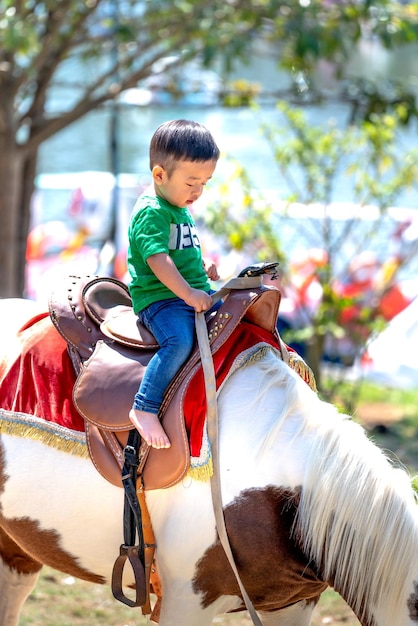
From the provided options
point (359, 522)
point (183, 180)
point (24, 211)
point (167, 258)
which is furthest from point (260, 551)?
point (24, 211)

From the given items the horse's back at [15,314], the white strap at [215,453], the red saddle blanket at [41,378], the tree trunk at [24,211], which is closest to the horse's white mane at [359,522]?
the white strap at [215,453]

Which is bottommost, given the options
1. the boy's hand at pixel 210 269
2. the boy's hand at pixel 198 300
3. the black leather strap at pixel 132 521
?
the black leather strap at pixel 132 521

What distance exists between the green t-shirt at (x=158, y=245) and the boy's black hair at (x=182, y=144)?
125 mm

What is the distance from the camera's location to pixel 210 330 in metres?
2.31

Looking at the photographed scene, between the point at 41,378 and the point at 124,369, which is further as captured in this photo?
the point at 41,378

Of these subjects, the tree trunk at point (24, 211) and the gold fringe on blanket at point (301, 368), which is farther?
the tree trunk at point (24, 211)

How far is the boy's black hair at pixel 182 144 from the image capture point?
2244 millimetres


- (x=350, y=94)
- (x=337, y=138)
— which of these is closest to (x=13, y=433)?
(x=337, y=138)

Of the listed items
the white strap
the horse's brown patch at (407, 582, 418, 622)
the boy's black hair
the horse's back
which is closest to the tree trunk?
the horse's back

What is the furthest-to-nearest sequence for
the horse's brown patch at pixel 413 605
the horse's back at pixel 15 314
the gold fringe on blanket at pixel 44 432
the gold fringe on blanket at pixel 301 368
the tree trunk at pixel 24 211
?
the tree trunk at pixel 24 211 < the horse's back at pixel 15 314 < the gold fringe on blanket at pixel 301 368 < the gold fringe on blanket at pixel 44 432 < the horse's brown patch at pixel 413 605

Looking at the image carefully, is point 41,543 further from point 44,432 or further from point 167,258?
point 167,258

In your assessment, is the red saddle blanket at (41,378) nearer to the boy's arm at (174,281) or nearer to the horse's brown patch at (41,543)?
the horse's brown patch at (41,543)

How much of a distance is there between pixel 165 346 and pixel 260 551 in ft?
1.94

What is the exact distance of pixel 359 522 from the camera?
7.09 feet
